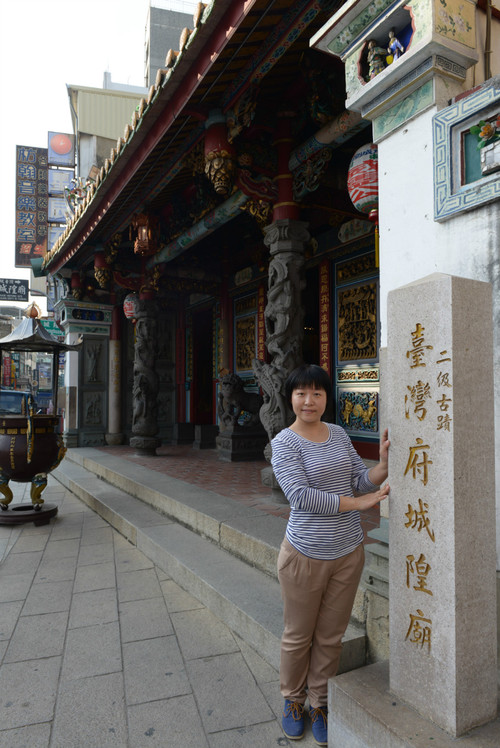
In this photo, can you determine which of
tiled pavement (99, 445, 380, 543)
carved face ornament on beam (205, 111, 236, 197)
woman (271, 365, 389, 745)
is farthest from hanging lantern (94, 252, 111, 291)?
woman (271, 365, 389, 745)

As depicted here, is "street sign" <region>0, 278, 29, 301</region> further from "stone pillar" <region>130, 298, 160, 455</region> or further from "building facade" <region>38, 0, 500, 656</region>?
"stone pillar" <region>130, 298, 160, 455</region>

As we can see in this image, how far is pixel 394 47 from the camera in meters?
2.18

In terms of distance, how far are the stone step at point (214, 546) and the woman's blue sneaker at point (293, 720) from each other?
0.85 feet

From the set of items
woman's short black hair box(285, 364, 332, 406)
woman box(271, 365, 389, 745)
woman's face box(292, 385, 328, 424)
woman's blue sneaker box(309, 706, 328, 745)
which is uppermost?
woman's short black hair box(285, 364, 332, 406)

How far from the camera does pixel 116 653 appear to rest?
252 centimetres

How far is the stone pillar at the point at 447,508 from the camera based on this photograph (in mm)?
1434

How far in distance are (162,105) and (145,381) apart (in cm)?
437

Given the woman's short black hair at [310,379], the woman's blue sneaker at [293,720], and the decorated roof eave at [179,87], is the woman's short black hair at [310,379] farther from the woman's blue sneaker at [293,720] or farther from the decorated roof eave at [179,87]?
the decorated roof eave at [179,87]

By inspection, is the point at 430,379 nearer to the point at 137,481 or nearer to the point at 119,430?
the point at 137,481

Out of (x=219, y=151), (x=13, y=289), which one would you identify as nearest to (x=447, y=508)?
(x=219, y=151)

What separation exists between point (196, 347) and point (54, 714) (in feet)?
28.6

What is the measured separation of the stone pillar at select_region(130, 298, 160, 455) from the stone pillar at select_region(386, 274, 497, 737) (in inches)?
259

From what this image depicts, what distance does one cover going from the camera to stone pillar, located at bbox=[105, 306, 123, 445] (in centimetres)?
1023

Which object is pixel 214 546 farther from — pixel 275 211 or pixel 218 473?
pixel 275 211
